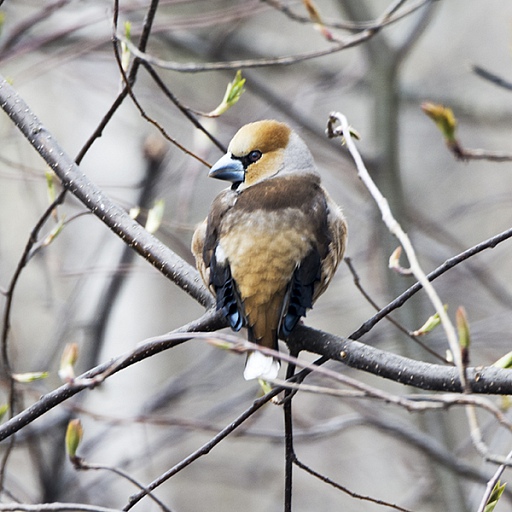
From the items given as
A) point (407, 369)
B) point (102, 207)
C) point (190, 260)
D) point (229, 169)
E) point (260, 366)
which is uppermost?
point (190, 260)

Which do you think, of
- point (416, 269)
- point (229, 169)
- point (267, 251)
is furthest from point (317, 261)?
point (416, 269)

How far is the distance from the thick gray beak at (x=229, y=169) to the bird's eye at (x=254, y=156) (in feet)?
0.20

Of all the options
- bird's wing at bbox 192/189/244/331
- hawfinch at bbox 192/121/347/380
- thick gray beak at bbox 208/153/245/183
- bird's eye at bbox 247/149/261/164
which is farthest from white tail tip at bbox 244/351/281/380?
bird's eye at bbox 247/149/261/164

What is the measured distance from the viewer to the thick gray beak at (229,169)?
2.81m

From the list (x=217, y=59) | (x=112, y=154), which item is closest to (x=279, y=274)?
(x=217, y=59)

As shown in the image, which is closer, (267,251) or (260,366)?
(260,366)

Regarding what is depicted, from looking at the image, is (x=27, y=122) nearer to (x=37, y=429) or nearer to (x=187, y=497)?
(x=37, y=429)

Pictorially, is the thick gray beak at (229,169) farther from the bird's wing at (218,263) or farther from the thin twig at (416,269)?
the thin twig at (416,269)

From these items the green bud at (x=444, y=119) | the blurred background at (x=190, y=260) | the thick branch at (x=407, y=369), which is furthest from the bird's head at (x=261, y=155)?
the green bud at (x=444, y=119)

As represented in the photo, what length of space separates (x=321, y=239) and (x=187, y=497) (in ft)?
22.3

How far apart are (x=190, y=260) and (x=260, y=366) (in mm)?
2388

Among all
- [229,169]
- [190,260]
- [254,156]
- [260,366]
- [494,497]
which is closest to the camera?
[494,497]

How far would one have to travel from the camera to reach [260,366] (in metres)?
2.23

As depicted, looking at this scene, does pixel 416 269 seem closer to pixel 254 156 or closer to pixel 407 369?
pixel 407 369
